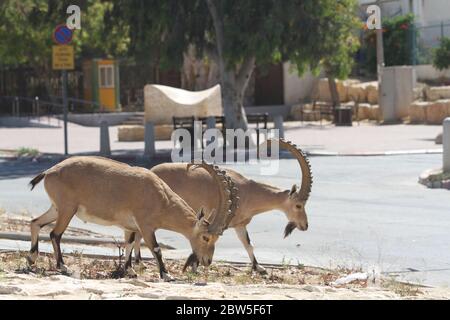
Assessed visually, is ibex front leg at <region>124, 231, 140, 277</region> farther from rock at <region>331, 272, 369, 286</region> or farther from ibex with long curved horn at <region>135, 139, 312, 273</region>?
rock at <region>331, 272, 369, 286</region>

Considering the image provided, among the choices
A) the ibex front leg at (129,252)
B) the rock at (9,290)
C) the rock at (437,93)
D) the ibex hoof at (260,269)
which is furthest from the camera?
the rock at (437,93)

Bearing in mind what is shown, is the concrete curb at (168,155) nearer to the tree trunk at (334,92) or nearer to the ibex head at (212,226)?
the tree trunk at (334,92)

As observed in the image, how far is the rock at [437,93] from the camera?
43.5m

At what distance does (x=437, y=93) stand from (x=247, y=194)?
110ft

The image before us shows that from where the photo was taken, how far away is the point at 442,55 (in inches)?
1807

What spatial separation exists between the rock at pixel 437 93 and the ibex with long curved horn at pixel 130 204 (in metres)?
34.6

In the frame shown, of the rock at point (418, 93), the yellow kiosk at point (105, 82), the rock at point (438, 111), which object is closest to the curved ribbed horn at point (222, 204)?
the rock at point (438, 111)

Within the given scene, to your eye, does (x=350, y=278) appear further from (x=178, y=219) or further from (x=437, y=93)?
(x=437, y=93)

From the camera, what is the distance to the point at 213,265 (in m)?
11.6

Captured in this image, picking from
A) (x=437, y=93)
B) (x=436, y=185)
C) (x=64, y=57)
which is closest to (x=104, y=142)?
(x=64, y=57)

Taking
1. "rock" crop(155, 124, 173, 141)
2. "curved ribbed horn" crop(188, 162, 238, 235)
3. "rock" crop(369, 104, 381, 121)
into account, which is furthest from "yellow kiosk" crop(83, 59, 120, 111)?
"curved ribbed horn" crop(188, 162, 238, 235)

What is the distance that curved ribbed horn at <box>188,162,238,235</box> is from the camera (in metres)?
10.0
